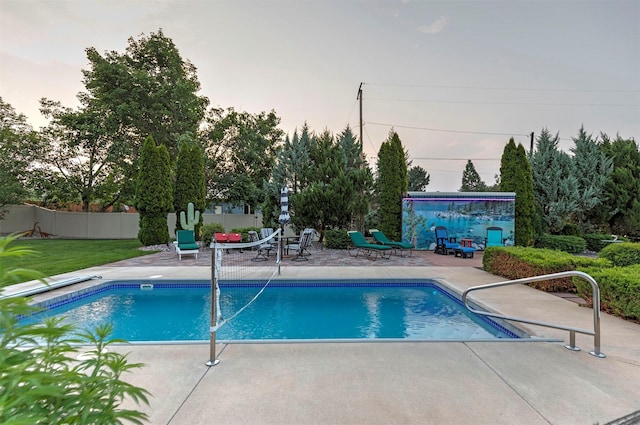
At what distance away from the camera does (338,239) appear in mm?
15133

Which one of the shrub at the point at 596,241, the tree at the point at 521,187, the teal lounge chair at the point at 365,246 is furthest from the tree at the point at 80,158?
the shrub at the point at 596,241

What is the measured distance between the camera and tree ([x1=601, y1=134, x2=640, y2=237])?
1658 cm

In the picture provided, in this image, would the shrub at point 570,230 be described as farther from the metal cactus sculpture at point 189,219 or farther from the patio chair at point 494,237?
the metal cactus sculpture at point 189,219

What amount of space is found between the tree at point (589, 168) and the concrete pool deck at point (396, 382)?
595 inches

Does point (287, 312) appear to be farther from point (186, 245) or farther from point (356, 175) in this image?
point (356, 175)

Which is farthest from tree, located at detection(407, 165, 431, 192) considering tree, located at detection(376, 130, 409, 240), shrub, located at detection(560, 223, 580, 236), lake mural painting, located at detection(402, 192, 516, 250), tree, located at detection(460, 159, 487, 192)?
lake mural painting, located at detection(402, 192, 516, 250)

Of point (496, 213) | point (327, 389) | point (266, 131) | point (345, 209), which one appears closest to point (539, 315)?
point (327, 389)

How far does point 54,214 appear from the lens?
2298 centimetres

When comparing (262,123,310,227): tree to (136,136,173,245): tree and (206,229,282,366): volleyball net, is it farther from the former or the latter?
(136,136,173,245): tree

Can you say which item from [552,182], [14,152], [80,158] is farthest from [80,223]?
[552,182]

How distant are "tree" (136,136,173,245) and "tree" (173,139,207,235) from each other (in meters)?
1.63

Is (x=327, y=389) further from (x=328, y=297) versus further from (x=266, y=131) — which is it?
(x=266, y=131)

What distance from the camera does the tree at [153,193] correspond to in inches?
591

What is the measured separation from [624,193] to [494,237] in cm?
757
